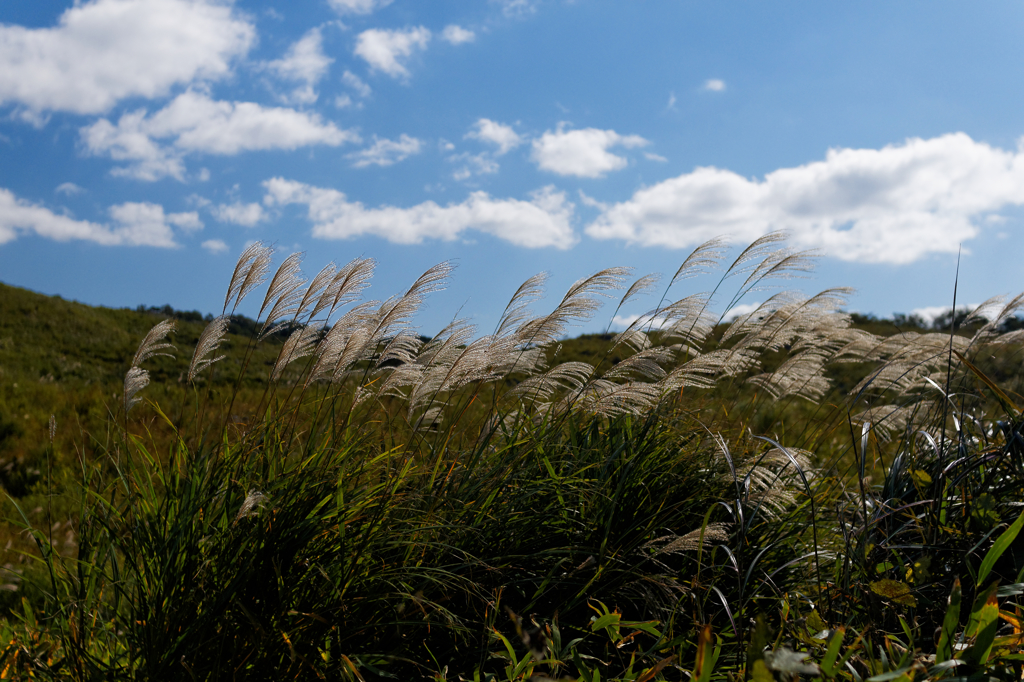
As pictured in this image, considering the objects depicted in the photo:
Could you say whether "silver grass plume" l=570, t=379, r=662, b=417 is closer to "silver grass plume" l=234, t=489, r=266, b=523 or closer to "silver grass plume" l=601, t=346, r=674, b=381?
"silver grass plume" l=601, t=346, r=674, b=381

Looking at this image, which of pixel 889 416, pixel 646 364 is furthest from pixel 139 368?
pixel 889 416

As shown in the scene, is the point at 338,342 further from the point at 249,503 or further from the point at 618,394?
the point at 618,394

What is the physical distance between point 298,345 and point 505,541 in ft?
3.69

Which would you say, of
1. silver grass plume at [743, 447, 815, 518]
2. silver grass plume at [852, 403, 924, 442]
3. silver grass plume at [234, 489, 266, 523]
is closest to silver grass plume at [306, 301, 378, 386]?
silver grass plume at [234, 489, 266, 523]

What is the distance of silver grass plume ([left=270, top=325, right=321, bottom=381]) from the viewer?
240 cm

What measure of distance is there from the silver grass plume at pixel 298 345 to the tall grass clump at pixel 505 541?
0.01m

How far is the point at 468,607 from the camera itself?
6.89 feet

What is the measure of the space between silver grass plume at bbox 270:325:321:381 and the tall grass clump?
12mm

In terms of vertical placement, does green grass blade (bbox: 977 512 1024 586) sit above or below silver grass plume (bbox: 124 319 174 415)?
below

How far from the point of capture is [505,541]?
225 cm

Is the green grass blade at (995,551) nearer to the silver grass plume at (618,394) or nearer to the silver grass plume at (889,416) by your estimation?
the silver grass plume at (618,394)

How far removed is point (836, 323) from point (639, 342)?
1203mm

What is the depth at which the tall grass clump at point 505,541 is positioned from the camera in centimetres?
189

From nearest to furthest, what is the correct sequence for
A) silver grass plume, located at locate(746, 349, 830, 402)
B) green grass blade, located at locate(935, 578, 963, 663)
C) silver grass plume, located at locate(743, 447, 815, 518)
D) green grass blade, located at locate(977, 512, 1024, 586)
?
green grass blade, located at locate(935, 578, 963, 663), green grass blade, located at locate(977, 512, 1024, 586), silver grass plume, located at locate(743, 447, 815, 518), silver grass plume, located at locate(746, 349, 830, 402)
